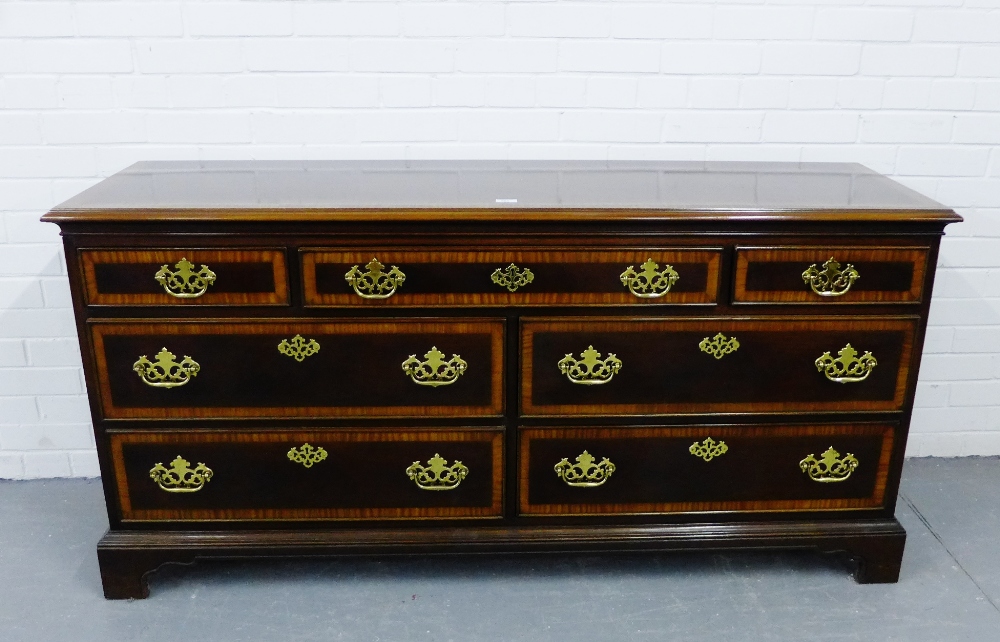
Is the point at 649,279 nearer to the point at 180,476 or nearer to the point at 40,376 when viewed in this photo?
the point at 180,476

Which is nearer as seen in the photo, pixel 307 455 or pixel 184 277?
pixel 184 277

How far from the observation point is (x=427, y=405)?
84.7 inches

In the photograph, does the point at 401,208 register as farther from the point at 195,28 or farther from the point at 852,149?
the point at 852,149

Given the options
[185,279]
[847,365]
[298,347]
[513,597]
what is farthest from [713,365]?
[185,279]

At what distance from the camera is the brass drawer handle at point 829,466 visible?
223 centimetres

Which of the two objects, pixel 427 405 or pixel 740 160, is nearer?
pixel 427 405

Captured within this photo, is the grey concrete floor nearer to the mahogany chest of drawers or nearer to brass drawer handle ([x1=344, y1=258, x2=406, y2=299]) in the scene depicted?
the mahogany chest of drawers

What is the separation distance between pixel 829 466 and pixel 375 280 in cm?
126

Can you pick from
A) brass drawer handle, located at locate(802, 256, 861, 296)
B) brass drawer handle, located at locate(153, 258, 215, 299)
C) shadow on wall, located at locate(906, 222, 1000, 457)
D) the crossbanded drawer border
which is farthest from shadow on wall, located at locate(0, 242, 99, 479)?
shadow on wall, located at locate(906, 222, 1000, 457)

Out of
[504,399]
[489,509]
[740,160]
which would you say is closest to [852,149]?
[740,160]

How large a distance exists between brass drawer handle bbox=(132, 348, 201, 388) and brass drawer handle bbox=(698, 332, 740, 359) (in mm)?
1229

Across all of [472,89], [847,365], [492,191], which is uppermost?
[472,89]

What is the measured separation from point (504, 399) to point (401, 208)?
54 centimetres

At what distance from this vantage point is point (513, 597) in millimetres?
2281
